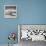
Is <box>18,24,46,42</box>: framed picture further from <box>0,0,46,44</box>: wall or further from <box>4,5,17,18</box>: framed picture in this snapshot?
<box>4,5,17,18</box>: framed picture

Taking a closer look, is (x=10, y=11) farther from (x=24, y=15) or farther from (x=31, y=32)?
(x=31, y=32)

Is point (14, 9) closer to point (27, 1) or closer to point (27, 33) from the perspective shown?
point (27, 1)

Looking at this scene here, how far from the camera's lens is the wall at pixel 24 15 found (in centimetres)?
304

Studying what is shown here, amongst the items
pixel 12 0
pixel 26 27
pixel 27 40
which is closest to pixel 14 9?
pixel 12 0

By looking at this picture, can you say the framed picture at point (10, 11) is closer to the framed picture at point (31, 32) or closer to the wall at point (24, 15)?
the wall at point (24, 15)

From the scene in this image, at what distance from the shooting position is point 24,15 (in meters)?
3.06

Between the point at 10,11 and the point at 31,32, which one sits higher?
the point at 10,11

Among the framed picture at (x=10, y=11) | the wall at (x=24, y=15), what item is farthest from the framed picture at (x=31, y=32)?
the framed picture at (x=10, y=11)

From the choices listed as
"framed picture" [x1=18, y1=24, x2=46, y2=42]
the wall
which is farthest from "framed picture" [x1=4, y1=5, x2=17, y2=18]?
"framed picture" [x1=18, y1=24, x2=46, y2=42]

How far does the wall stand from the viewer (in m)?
3.04

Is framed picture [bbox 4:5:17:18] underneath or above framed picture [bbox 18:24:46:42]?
above

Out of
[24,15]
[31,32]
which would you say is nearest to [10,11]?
[24,15]

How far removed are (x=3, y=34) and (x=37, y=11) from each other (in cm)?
98

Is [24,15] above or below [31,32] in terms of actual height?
above
